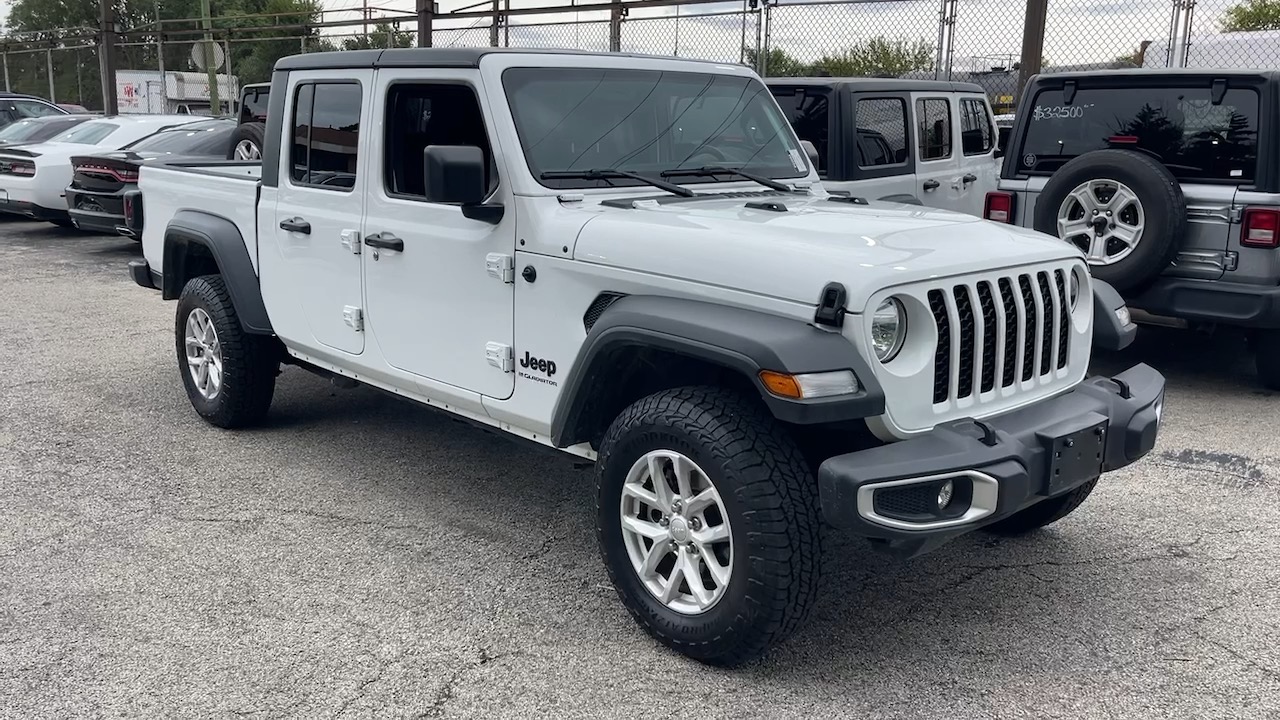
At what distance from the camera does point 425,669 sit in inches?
138

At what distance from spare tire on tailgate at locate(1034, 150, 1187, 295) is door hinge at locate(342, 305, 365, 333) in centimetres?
421

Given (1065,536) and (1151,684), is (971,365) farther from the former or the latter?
(1065,536)

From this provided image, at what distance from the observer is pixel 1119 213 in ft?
22.0

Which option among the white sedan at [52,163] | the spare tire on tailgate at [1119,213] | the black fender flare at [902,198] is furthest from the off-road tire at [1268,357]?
the white sedan at [52,163]

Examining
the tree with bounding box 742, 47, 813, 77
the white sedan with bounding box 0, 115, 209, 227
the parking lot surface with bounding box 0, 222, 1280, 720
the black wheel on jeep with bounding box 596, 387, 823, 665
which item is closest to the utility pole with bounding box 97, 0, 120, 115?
the white sedan with bounding box 0, 115, 209, 227

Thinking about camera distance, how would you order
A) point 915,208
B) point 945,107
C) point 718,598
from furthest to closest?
point 945,107 → point 915,208 → point 718,598

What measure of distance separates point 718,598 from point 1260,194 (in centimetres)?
477

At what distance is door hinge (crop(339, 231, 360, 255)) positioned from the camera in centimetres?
479

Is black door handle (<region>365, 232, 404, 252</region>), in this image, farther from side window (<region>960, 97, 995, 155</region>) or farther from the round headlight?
side window (<region>960, 97, 995, 155</region>)

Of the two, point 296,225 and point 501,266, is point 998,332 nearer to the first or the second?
point 501,266

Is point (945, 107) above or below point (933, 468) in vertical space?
above

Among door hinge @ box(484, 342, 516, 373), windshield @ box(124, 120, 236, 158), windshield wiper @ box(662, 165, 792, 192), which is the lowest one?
door hinge @ box(484, 342, 516, 373)

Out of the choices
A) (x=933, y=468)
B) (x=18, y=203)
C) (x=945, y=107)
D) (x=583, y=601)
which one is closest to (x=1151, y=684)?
(x=933, y=468)

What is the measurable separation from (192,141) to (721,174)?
10.3 meters
